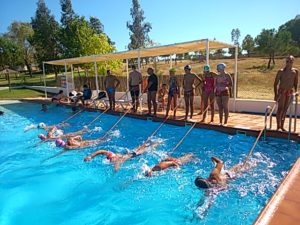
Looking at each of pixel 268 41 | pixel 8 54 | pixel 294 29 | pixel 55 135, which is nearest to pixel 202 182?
pixel 55 135

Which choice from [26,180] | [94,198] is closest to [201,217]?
[94,198]

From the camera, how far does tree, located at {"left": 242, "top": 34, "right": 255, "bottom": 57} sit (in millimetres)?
46263

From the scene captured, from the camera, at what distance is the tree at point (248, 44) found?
152 feet

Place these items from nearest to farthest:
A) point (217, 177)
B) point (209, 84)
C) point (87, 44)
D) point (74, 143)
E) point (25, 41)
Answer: point (217, 177) → point (74, 143) → point (209, 84) → point (87, 44) → point (25, 41)

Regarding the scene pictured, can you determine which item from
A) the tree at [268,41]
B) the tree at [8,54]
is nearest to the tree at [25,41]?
the tree at [8,54]

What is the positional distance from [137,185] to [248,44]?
47.5m

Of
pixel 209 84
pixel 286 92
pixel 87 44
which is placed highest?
pixel 87 44

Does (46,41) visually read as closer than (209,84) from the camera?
No

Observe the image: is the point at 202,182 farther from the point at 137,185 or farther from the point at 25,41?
the point at 25,41

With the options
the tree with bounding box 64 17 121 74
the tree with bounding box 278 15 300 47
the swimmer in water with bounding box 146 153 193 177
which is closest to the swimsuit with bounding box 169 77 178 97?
the swimmer in water with bounding box 146 153 193 177

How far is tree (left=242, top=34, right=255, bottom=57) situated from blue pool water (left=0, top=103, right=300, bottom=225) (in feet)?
141

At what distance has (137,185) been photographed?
5.38 meters

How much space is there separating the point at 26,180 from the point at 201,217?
427 centimetres

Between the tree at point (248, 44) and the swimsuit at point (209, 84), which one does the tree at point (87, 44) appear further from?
the tree at point (248, 44)
